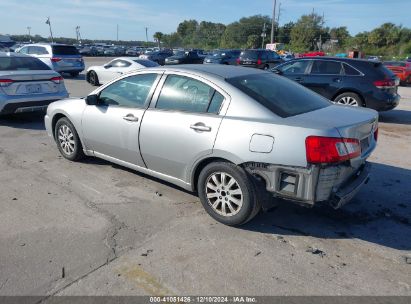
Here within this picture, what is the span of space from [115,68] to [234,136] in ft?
42.1

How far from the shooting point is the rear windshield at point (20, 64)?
25.8 ft

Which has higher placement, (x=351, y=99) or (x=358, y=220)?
(x=351, y=99)

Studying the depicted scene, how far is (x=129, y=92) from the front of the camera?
4.57 metres

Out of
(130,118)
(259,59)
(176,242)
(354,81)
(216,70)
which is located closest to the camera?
(176,242)

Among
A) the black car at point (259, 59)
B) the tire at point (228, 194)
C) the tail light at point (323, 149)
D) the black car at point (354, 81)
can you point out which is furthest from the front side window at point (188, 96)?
the black car at point (259, 59)

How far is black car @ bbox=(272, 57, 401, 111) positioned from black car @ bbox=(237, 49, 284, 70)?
38.6 feet

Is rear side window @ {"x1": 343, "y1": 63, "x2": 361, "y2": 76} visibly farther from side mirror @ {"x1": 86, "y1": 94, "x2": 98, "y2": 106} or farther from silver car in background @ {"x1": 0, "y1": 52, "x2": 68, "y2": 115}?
silver car in background @ {"x1": 0, "y1": 52, "x2": 68, "y2": 115}

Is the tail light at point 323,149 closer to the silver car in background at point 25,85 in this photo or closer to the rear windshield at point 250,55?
the silver car in background at point 25,85

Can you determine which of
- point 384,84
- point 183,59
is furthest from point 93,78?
point 183,59

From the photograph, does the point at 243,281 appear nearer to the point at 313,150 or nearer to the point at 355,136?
the point at 313,150

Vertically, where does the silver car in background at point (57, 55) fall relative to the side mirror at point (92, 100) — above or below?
above

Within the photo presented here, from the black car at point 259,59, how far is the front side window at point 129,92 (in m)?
17.3

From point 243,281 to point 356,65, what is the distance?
777cm

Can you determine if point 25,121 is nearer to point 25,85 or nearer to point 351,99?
point 25,85
